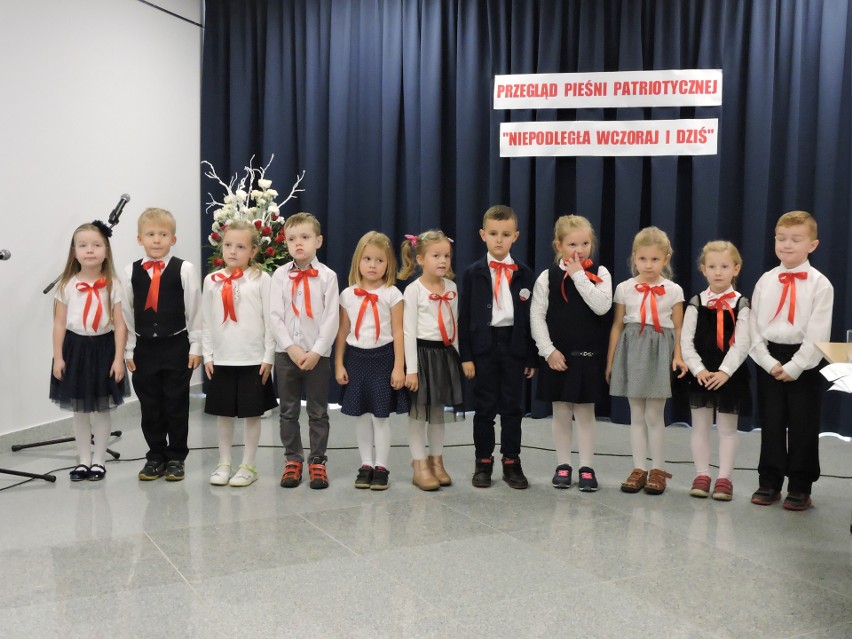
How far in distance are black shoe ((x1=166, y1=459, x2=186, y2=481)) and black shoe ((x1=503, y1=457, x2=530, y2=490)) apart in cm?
136

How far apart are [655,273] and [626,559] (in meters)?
1.22

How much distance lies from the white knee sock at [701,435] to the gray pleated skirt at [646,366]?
0.15 m

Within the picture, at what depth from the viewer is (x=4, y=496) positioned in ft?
10.9

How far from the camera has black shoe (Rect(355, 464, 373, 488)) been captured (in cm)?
346

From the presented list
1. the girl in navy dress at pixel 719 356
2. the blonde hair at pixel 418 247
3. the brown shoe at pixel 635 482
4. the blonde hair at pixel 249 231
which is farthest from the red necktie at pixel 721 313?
the blonde hair at pixel 249 231

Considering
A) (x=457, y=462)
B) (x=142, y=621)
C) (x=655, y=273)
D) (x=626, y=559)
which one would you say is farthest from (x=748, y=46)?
(x=142, y=621)

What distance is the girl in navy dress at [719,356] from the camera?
3297mm

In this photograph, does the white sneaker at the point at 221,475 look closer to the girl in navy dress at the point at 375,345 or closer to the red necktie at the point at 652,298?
the girl in navy dress at the point at 375,345

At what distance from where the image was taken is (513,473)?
11.6ft

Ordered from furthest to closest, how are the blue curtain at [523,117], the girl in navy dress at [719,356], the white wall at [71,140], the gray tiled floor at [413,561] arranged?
1. the blue curtain at [523,117]
2. the white wall at [71,140]
3. the girl in navy dress at [719,356]
4. the gray tiled floor at [413,561]

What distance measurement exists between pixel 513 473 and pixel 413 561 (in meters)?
0.96

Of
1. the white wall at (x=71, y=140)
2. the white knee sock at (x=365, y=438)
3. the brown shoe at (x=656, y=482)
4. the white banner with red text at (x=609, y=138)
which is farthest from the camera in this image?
the white banner with red text at (x=609, y=138)

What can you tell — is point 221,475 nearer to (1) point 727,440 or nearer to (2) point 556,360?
(2) point 556,360

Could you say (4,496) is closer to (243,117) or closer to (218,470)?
(218,470)
